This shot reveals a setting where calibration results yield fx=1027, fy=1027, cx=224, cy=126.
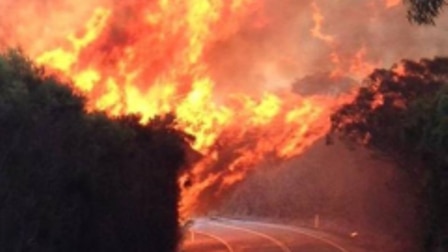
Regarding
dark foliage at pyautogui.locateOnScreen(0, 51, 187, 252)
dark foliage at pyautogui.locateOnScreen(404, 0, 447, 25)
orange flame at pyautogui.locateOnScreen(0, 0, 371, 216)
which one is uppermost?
orange flame at pyautogui.locateOnScreen(0, 0, 371, 216)

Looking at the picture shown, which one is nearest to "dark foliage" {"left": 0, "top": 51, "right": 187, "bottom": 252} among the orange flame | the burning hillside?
the burning hillside

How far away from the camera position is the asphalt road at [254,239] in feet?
136

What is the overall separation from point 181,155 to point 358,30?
31.4m

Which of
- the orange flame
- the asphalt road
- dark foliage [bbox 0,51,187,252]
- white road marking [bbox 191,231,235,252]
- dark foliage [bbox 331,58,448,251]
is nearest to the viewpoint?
dark foliage [bbox 0,51,187,252]

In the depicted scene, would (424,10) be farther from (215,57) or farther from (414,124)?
(215,57)

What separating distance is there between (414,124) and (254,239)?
55.0 feet

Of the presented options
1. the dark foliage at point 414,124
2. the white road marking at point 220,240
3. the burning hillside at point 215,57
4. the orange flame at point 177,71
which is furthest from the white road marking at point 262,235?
the dark foliage at point 414,124

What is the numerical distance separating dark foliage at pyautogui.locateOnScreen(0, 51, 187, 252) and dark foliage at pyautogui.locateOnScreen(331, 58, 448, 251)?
868cm

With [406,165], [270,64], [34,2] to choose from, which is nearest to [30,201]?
[34,2]

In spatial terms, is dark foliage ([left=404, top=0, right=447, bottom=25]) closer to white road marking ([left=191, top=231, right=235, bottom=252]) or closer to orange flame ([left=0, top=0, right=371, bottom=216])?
orange flame ([left=0, top=0, right=371, bottom=216])

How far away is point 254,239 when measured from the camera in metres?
47.6

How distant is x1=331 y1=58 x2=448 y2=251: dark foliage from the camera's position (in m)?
29.2

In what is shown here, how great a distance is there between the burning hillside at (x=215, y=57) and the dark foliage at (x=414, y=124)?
5.12 m

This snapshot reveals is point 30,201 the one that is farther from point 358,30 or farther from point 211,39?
point 358,30
